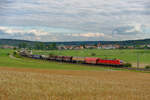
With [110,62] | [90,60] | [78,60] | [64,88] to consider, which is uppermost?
[64,88]

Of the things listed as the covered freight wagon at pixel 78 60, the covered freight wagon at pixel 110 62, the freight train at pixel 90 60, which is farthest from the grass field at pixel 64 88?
the covered freight wagon at pixel 78 60

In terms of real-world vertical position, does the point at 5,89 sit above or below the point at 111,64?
above

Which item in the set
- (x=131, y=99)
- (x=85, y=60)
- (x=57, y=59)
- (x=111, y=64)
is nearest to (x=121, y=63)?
(x=111, y=64)

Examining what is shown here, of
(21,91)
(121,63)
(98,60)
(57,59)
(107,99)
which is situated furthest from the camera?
(57,59)

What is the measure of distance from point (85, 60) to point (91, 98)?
72.9 metres

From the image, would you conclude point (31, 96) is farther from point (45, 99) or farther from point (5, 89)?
point (5, 89)

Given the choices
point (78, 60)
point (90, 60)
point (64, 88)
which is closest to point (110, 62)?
point (90, 60)

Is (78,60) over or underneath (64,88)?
underneath

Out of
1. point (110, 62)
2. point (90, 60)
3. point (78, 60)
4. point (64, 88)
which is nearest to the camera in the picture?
point (64, 88)

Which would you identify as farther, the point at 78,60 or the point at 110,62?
the point at 78,60

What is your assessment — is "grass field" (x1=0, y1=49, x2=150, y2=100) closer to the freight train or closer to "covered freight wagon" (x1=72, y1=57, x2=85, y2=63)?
the freight train

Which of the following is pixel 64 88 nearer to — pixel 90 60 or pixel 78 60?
pixel 90 60

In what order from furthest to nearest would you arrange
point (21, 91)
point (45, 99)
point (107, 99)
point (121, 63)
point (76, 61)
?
point (76, 61), point (121, 63), point (21, 91), point (107, 99), point (45, 99)

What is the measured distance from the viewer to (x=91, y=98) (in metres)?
11.1
